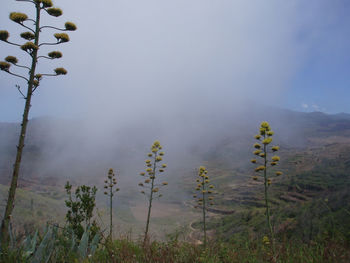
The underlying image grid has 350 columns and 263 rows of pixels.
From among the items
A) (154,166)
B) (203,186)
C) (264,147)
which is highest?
(264,147)

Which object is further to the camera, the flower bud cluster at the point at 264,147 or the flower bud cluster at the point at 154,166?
the flower bud cluster at the point at 154,166

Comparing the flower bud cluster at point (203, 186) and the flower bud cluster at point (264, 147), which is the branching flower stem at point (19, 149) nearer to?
the flower bud cluster at point (264, 147)

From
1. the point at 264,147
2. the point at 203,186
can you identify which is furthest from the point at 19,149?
the point at 203,186

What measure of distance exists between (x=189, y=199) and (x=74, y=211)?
337 ft

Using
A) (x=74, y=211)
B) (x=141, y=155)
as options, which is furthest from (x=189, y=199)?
(x=74, y=211)

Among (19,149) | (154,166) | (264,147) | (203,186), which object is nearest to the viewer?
(19,149)

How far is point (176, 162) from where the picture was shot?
168 meters

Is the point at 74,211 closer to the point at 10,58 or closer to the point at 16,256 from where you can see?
the point at 16,256

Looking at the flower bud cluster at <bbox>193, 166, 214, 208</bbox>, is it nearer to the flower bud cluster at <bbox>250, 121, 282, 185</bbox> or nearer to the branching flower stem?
the flower bud cluster at <bbox>250, 121, 282, 185</bbox>

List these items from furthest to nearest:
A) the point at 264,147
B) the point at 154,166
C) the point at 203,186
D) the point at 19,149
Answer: the point at 154,166 < the point at 203,186 < the point at 264,147 < the point at 19,149

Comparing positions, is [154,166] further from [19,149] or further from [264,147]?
[19,149]

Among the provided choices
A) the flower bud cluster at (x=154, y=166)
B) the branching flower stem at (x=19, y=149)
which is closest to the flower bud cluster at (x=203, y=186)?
the flower bud cluster at (x=154, y=166)

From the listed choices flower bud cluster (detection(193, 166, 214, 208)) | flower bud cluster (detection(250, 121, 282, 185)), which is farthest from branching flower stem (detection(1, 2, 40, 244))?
flower bud cluster (detection(193, 166, 214, 208))

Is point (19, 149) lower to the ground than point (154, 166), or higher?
lower
